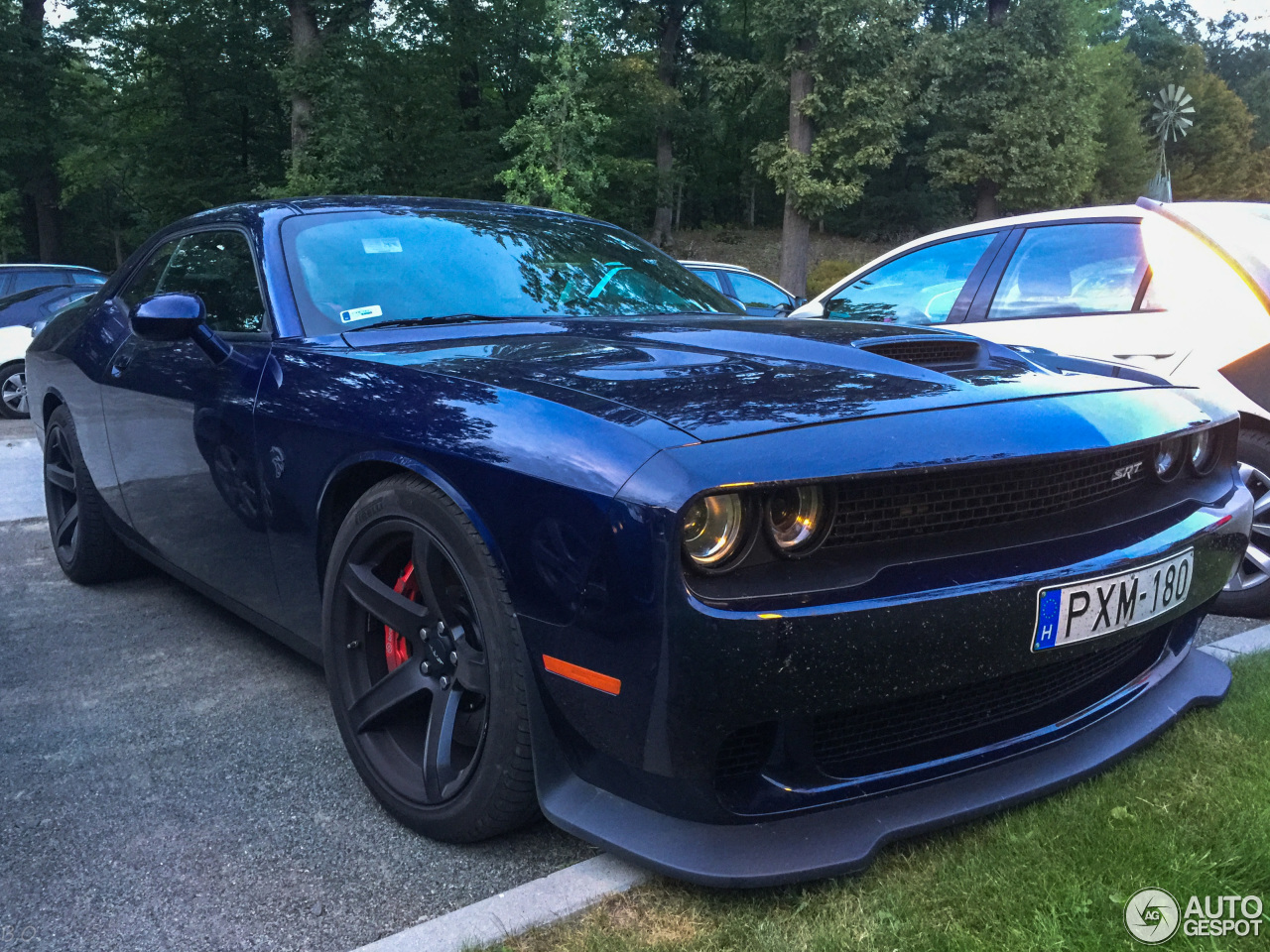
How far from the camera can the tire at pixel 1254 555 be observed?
153 inches

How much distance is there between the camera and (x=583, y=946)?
1.84 m

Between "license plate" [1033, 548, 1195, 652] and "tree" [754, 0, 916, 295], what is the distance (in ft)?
69.7

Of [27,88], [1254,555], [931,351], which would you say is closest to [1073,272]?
[1254,555]

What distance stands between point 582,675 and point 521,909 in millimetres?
468

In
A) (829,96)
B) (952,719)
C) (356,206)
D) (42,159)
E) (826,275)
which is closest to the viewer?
(952,719)

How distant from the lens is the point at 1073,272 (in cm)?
454

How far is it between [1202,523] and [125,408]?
10.7ft

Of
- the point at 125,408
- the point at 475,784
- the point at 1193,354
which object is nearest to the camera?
the point at 475,784

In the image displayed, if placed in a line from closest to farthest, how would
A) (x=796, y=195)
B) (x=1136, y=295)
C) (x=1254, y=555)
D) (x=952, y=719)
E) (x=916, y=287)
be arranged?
1. (x=952, y=719)
2. (x=1254, y=555)
3. (x=1136, y=295)
4. (x=916, y=287)
5. (x=796, y=195)

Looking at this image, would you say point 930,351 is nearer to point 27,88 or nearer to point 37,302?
point 37,302

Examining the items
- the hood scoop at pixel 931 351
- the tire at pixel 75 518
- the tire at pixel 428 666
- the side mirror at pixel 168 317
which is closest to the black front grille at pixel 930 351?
the hood scoop at pixel 931 351

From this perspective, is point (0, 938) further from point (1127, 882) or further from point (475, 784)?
point (1127, 882)

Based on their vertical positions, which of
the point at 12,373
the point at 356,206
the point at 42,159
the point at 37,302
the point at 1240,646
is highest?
the point at 42,159

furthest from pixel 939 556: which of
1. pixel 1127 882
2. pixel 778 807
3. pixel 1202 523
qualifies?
pixel 1202 523
